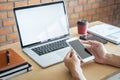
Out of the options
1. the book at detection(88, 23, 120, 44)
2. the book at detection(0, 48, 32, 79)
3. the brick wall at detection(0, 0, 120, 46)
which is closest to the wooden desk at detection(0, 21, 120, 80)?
the book at detection(0, 48, 32, 79)

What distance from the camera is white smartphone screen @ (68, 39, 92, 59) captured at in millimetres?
1137

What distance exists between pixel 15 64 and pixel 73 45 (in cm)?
36

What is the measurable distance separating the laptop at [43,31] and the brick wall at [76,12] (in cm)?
48

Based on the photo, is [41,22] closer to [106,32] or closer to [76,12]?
[106,32]

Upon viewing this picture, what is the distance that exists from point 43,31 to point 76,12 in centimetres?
93

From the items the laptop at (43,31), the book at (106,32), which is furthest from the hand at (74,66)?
the book at (106,32)

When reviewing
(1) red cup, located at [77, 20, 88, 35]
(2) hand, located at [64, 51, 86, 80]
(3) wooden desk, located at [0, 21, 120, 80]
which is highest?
(1) red cup, located at [77, 20, 88, 35]

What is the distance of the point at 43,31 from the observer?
1.36 m

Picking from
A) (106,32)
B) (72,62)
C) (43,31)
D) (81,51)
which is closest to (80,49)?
(81,51)

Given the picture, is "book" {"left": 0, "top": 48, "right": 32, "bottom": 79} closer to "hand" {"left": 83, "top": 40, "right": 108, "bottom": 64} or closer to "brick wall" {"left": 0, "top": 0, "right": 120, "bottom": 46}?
"hand" {"left": 83, "top": 40, "right": 108, "bottom": 64}

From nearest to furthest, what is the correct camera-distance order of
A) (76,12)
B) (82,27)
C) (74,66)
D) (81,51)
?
(74,66) → (81,51) → (82,27) → (76,12)

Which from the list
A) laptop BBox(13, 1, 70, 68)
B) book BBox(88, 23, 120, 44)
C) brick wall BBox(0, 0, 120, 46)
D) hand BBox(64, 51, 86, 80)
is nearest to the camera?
hand BBox(64, 51, 86, 80)

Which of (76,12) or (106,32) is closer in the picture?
(106,32)

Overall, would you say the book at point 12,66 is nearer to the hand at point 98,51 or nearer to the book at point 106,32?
the hand at point 98,51
